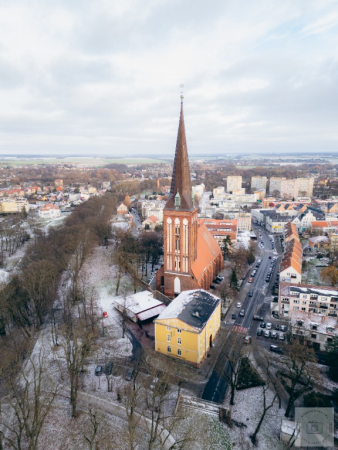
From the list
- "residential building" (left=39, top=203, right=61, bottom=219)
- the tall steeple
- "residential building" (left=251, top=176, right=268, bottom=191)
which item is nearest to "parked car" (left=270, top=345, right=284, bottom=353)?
the tall steeple

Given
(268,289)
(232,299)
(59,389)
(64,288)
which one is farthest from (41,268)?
(268,289)

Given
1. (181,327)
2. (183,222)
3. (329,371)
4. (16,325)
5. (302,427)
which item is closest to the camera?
(302,427)

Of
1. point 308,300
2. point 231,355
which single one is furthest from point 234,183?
point 231,355

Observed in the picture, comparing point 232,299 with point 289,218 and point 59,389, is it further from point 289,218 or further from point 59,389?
point 289,218

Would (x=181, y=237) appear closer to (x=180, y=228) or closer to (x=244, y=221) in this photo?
(x=180, y=228)

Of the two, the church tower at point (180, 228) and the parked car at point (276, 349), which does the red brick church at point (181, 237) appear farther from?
the parked car at point (276, 349)

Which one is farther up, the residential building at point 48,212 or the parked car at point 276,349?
the residential building at point 48,212

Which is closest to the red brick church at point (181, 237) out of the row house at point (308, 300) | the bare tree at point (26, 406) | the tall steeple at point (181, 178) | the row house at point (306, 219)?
the tall steeple at point (181, 178)
